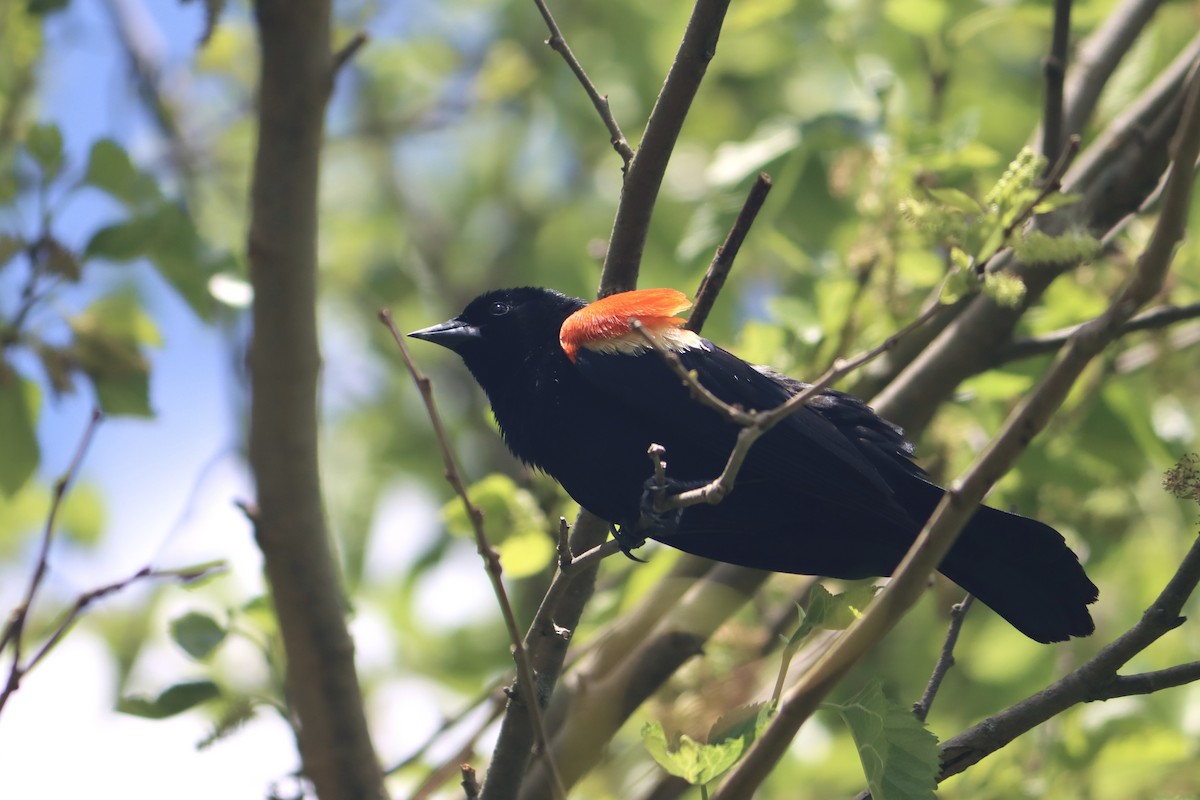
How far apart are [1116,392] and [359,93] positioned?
20.8 ft

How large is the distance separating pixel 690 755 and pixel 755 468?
0.86 m

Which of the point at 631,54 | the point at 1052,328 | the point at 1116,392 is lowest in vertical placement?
the point at 1116,392

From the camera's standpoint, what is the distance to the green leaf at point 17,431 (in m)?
3.69

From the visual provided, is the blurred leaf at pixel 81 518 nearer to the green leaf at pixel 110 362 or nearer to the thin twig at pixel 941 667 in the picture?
the green leaf at pixel 110 362

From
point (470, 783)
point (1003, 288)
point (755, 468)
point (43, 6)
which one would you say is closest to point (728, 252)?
point (755, 468)

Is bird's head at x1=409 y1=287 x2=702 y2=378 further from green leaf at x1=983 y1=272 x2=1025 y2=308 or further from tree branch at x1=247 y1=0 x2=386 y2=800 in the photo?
green leaf at x1=983 y1=272 x2=1025 y2=308

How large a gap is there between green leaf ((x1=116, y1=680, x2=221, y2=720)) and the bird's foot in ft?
4.35

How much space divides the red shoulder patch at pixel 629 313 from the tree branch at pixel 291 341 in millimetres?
909

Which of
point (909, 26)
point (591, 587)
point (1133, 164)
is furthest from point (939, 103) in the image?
point (591, 587)

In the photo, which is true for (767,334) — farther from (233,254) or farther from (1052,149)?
(233,254)

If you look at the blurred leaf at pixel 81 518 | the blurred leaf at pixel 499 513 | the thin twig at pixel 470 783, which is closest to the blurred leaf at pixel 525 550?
the blurred leaf at pixel 499 513

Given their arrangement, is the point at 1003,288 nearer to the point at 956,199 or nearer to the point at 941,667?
the point at 956,199

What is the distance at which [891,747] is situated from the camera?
7.62 feet

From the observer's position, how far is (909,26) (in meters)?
4.37
